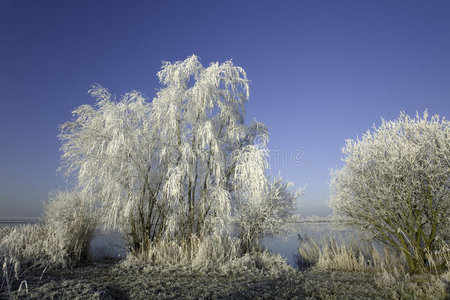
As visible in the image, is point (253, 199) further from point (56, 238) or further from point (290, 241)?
point (290, 241)

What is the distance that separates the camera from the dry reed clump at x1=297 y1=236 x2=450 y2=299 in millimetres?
4805

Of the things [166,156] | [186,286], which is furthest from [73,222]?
[186,286]

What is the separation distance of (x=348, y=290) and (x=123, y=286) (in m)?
4.47

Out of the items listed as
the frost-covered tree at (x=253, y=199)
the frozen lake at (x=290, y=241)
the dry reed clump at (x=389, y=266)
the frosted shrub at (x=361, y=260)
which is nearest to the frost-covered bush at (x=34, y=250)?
the frost-covered tree at (x=253, y=199)

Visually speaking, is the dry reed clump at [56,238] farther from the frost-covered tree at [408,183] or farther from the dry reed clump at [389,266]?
the frost-covered tree at [408,183]

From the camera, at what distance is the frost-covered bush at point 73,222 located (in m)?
7.61

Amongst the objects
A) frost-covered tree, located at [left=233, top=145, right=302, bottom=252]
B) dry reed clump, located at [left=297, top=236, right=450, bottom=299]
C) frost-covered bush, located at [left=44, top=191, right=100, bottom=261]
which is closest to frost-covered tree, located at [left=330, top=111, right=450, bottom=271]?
dry reed clump, located at [left=297, top=236, right=450, bottom=299]

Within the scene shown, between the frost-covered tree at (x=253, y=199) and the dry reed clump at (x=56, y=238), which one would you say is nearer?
the dry reed clump at (x=56, y=238)

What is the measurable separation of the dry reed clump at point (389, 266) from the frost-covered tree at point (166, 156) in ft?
11.3

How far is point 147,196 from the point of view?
922 centimetres

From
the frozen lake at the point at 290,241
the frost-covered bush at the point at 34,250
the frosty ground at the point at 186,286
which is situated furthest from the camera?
the frozen lake at the point at 290,241

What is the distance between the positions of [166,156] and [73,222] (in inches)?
137

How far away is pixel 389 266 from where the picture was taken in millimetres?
7480

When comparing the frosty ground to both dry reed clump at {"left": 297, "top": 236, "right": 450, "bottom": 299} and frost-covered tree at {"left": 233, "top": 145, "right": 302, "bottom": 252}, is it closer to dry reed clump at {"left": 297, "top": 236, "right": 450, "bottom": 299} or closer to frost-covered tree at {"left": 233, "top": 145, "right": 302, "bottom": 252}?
dry reed clump at {"left": 297, "top": 236, "right": 450, "bottom": 299}
